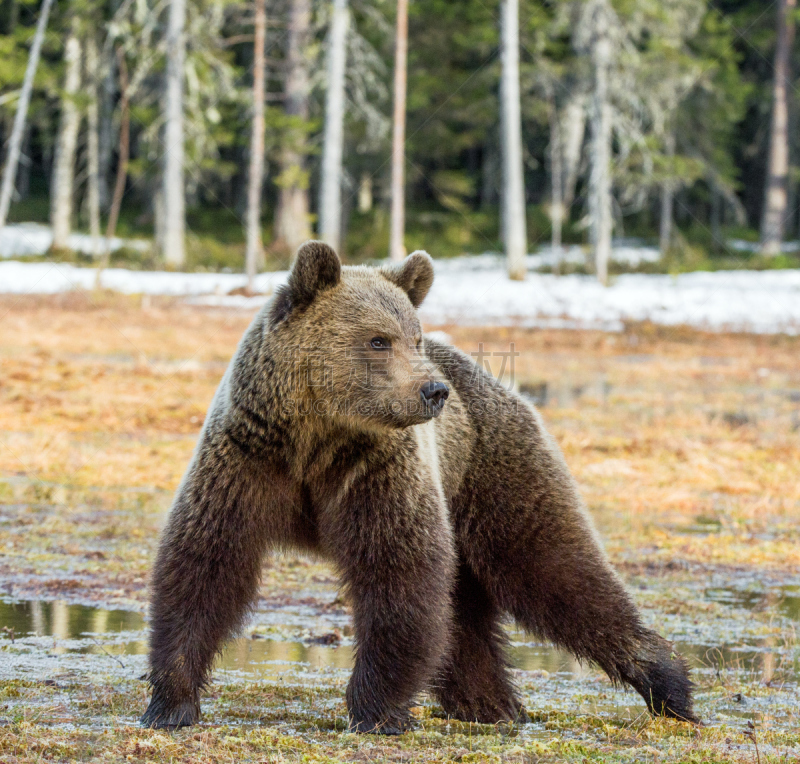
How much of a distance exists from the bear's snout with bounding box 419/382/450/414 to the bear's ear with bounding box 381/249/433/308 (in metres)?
0.86

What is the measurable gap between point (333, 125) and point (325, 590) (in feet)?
90.2

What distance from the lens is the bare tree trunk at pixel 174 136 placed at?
34.2m

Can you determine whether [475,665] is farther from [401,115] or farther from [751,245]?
[751,245]

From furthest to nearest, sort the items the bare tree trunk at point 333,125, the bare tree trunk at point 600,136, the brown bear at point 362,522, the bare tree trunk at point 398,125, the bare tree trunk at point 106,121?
the bare tree trunk at point 106,121 < the bare tree trunk at point 600,136 < the bare tree trunk at point 333,125 < the bare tree trunk at point 398,125 < the brown bear at point 362,522

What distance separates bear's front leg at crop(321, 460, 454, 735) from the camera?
445 centimetres

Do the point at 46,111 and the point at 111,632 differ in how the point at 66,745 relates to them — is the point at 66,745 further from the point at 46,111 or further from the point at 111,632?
the point at 46,111

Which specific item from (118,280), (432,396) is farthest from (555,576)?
(118,280)

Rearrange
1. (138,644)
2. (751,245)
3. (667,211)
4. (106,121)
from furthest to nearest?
(751,245), (106,121), (667,211), (138,644)

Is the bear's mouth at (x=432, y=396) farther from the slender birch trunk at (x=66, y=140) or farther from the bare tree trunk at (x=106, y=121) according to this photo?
the bare tree trunk at (x=106, y=121)

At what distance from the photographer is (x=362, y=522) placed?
14.7 feet

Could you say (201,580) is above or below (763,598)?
above

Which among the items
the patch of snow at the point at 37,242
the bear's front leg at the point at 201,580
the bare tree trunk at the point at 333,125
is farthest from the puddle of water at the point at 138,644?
the patch of snow at the point at 37,242

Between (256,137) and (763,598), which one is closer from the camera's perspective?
(763,598)

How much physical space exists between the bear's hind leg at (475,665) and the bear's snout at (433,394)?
1201 mm
